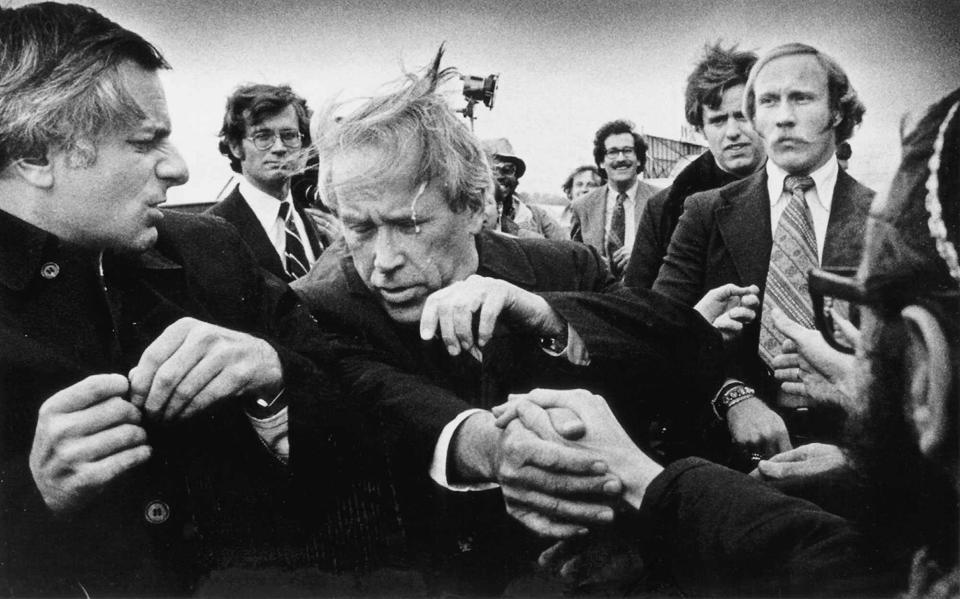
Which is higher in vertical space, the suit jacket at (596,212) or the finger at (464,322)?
the suit jacket at (596,212)

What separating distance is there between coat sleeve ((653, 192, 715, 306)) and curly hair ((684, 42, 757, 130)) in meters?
0.19

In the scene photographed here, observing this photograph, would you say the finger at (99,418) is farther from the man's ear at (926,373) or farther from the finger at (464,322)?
the man's ear at (926,373)

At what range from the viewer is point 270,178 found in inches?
85.7

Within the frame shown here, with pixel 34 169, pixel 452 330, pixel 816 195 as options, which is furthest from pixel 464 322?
pixel 34 169

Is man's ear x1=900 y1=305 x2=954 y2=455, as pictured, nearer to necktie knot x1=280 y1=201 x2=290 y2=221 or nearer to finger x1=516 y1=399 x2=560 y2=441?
finger x1=516 y1=399 x2=560 y2=441

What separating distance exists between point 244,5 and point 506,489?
1.27 m

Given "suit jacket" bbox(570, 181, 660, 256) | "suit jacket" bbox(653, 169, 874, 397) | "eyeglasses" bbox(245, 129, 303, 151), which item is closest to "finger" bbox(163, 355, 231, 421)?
"eyeglasses" bbox(245, 129, 303, 151)

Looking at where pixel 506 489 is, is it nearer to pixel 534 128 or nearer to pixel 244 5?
pixel 534 128

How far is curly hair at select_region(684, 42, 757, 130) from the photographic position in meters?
2.05

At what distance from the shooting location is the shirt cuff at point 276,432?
1.97m

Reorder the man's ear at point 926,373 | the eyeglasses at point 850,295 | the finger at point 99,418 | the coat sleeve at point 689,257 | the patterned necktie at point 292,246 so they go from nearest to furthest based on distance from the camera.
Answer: the man's ear at point 926,373
the eyeglasses at point 850,295
the finger at point 99,418
the coat sleeve at point 689,257
the patterned necktie at point 292,246

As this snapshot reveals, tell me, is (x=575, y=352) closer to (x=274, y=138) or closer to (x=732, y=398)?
(x=732, y=398)

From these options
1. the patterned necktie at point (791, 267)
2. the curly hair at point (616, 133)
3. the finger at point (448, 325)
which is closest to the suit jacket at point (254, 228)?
the finger at point (448, 325)

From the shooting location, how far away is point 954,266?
1.68m
